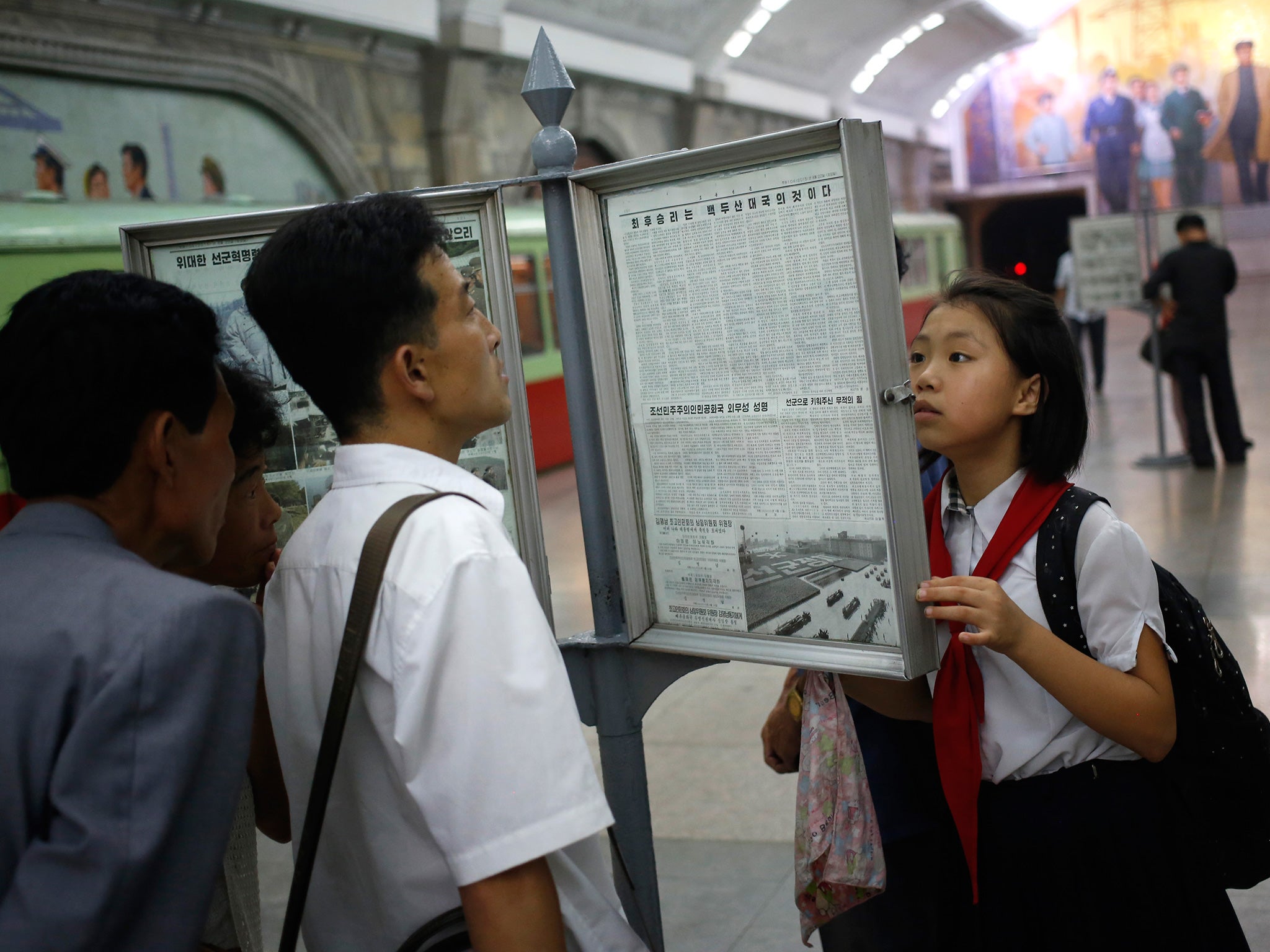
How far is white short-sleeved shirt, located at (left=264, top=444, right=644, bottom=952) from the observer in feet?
3.82

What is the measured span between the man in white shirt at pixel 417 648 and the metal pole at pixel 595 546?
43 cm

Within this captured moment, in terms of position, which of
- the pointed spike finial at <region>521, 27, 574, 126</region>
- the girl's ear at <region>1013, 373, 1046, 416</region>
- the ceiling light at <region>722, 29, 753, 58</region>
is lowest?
the girl's ear at <region>1013, 373, 1046, 416</region>

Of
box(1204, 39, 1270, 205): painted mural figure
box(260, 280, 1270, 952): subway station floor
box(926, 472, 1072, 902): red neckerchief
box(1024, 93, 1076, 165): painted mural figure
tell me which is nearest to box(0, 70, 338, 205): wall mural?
box(260, 280, 1270, 952): subway station floor

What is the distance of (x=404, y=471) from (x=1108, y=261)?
10.2 meters

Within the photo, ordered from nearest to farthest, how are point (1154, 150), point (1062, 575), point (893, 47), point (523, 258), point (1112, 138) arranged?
point (1062, 575) < point (523, 258) < point (893, 47) < point (1154, 150) < point (1112, 138)

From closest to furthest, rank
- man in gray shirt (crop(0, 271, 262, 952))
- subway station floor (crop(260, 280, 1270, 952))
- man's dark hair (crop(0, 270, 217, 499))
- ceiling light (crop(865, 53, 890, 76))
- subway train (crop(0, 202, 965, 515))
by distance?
1. man in gray shirt (crop(0, 271, 262, 952))
2. man's dark hair (crop(0, 270, 217, 499))
3. subway station floor (crop(260, 280, 1270, 952))
4. subway train (crop(0, 202, 965, 515))
5. ceiling light (crop(865, 53, 890, 76))

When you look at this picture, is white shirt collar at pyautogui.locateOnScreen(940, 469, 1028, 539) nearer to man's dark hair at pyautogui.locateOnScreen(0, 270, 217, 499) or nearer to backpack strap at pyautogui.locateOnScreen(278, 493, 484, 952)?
backpack strap at pyautogui.locateOnScreen(278, 493, 484, 952)

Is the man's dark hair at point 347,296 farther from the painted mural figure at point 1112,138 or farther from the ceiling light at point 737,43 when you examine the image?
the painted mural figure at point 1112,138

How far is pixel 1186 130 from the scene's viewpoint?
29.6m

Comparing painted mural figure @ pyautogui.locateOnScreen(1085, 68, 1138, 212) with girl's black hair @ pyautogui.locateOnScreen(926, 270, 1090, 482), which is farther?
painted mural figure @ pyautogui.locateOnScreen(1085, 68, 1138, 212)

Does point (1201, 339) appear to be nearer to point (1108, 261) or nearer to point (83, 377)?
point (1108, 261)

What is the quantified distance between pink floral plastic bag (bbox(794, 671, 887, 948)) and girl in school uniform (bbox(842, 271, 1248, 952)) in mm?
62

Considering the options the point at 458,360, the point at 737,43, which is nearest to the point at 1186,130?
the point at 737,43

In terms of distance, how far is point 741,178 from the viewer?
5.40 ft
